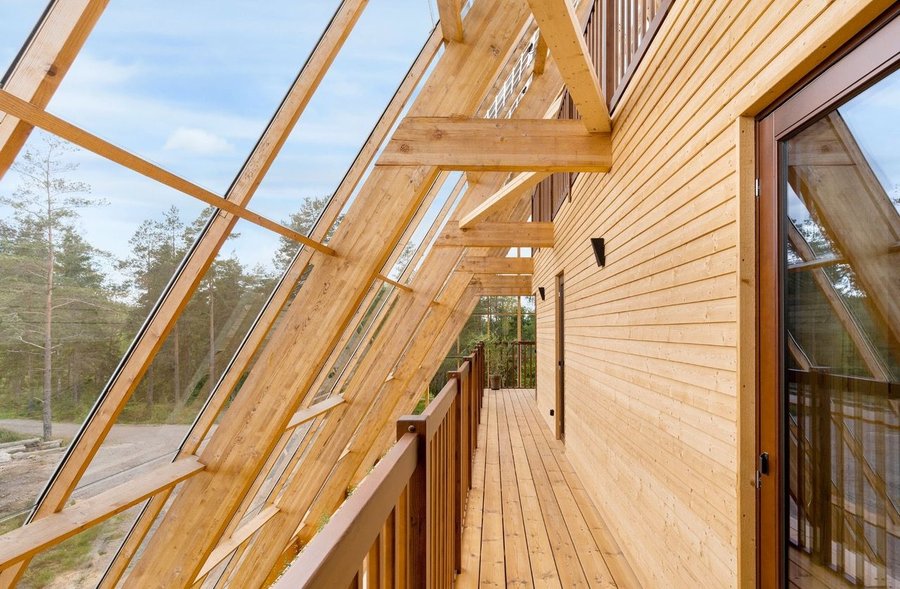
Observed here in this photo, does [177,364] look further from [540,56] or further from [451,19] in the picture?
[540,56]

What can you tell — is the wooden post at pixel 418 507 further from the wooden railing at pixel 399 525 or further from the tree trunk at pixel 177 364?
the tree trunk at pixel 177 364

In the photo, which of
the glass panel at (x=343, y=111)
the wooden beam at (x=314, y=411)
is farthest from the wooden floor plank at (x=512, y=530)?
the glass panel at (x=343, y=111)

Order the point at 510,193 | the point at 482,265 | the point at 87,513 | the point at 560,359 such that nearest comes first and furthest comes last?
the point at 87,513 < the point at 510,193 < the point at 560,359 < the point at 482,265

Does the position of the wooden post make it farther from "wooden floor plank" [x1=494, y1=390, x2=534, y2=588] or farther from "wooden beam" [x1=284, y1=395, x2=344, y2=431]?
"wooden beam" [x1=284, y1=395, x2=344, y2=431]

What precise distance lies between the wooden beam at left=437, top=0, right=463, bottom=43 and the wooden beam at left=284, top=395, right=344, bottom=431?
3.28 m

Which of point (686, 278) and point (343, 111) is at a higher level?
point (343, 111)

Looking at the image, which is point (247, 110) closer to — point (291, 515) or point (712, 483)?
point (712, 483)

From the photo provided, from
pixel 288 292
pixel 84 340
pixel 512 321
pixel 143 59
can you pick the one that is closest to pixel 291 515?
pixel 288 292

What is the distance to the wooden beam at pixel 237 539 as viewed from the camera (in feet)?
13.1

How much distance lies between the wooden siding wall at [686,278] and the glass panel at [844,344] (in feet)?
0.66

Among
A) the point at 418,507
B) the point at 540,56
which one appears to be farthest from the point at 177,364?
the point at 540,56

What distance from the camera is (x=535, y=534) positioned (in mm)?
3568

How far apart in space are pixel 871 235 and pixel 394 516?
1.31 metres

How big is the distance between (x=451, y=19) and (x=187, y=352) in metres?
2.54
